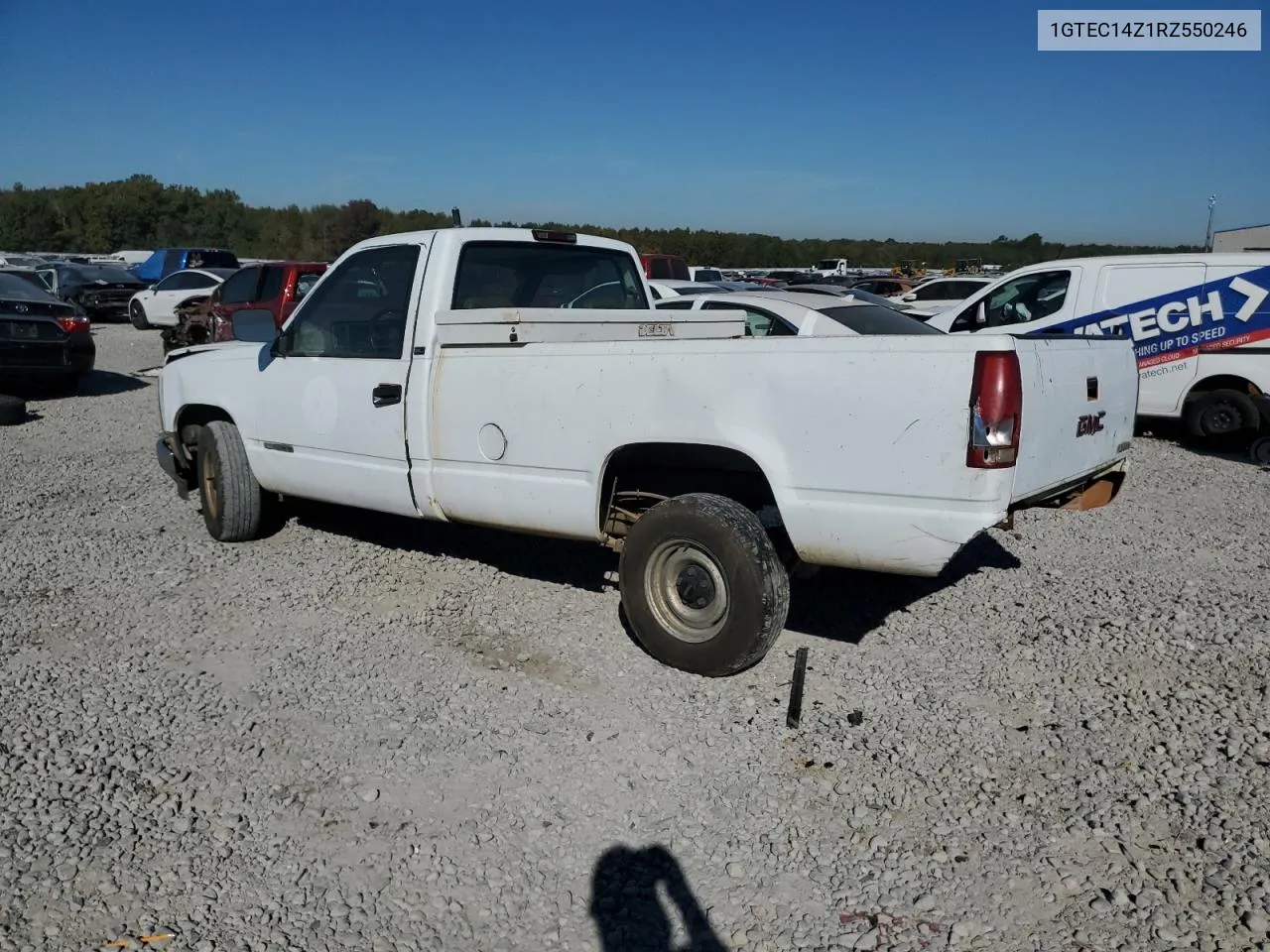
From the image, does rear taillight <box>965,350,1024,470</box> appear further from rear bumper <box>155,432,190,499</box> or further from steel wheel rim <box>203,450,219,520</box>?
rear bumper <box>155,432,190,499</box>

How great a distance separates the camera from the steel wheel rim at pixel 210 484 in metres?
6.22

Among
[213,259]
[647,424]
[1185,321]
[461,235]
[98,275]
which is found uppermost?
[213,259]

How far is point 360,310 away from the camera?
18.0 feet

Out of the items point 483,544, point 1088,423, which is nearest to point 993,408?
point 1088,423

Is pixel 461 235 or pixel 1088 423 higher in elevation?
pixel 461 235

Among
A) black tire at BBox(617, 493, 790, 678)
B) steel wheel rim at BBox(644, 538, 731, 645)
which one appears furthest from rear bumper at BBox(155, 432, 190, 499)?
steel wheel rim at BBox(644, 538, 731, 645)

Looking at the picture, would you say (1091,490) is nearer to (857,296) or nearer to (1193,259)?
(1193,259)

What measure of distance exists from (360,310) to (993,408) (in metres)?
3.49

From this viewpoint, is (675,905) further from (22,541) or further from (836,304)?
(836,304)

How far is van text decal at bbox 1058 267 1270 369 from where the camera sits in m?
9.27

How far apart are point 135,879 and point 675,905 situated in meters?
1.59

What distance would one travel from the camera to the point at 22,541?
6.42 metres

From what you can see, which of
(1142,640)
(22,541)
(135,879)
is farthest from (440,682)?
(22,541)

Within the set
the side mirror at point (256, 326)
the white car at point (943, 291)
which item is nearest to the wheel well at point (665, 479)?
the side mirror at point (256, 326)
